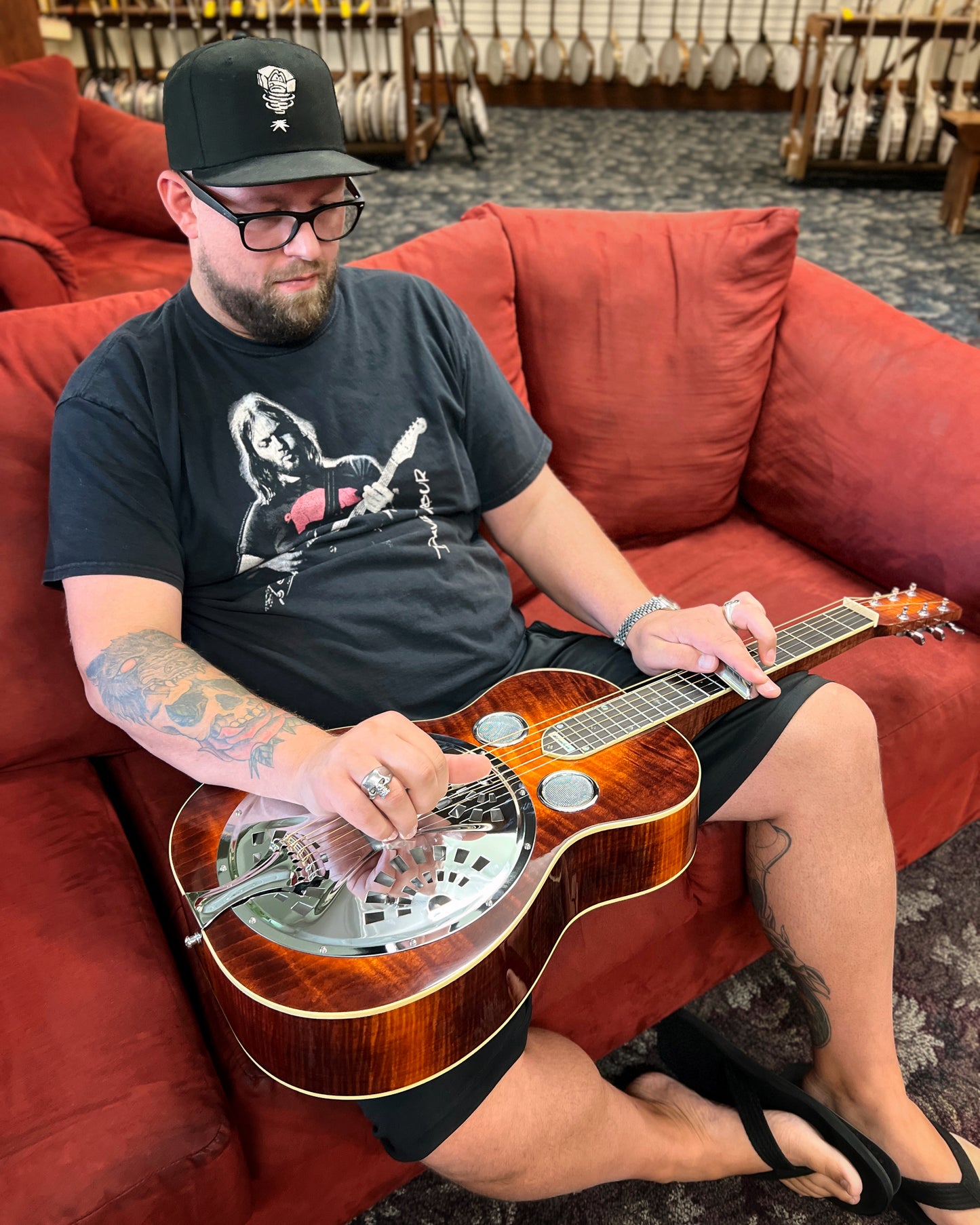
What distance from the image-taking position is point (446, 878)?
925 mm

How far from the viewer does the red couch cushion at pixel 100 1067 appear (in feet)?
2.70

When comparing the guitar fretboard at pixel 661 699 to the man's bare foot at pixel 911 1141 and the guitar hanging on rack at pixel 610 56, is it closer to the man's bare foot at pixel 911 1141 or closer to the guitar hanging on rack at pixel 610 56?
the man's bare foot at pixel 911 1141

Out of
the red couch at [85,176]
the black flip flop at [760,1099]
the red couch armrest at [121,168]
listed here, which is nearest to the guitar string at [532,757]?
the black flip flop at [760,1099]

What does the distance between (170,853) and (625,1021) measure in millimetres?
659

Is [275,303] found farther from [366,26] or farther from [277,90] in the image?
[366,26]

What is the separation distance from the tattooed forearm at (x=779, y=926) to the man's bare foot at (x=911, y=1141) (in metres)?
0.09

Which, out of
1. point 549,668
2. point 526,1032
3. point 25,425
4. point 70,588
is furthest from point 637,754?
point 25,425

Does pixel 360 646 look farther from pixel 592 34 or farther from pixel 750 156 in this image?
pixel 592 34

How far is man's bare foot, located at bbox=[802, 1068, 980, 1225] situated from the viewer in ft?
3.71

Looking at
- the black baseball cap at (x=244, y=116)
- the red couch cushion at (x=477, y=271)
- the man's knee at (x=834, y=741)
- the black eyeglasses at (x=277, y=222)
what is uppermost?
the black baseball cap at (x=244, y=116)

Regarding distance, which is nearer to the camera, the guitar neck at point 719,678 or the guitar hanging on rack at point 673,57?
the guitar neck at point 719,678

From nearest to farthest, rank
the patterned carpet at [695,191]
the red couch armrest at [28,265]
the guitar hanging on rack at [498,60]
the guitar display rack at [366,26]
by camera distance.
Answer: the red couch armrest at [28,265] < the patterned carpet at [695,191] < the guitar display rack at [366,26] < the guitar hanging on rack at [498,60]

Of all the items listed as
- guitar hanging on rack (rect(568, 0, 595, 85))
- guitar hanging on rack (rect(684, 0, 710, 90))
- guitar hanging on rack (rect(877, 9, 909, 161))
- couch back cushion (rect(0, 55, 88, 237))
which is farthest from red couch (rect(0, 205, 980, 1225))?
guitar hanging on rack (rect(568, 0, 595, 85))

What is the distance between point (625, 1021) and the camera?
1.26 meters
